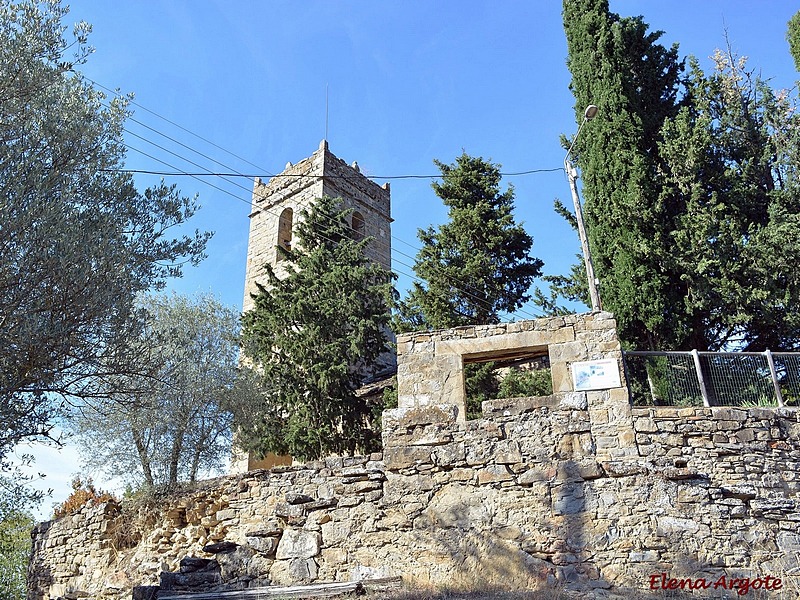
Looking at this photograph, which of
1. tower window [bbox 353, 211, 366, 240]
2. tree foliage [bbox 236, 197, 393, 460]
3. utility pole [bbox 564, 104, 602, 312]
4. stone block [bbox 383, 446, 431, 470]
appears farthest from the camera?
tower window [bbox 353, 211, 366, 240]

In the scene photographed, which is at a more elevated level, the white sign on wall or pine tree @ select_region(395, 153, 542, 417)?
pine tree @ select_region(395, 153, 542, 417)

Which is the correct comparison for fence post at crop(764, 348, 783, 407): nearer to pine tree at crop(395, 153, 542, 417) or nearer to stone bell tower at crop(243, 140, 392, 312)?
pine tree at crop(395, 153, 542, 417)

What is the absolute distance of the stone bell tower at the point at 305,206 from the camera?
23.0 m

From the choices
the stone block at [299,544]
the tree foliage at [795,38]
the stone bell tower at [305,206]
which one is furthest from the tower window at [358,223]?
the stone block at [299,544]

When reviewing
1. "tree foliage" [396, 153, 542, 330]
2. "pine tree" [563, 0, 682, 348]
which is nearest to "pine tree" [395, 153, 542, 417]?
"tree foliage" [396, 153, 542, 330]

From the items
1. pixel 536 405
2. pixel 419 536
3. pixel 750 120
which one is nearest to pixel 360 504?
pixel 419 536

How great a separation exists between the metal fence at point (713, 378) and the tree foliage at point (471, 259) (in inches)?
223

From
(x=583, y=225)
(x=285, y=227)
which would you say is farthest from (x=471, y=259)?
(x=285, y=227)

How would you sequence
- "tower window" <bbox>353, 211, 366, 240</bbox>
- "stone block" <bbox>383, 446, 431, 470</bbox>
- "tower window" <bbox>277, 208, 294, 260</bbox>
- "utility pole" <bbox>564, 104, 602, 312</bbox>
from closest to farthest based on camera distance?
"stone block" <bbox>383, 446, 431, 470</bbox> < "utility pole" <bbox>564, 104, 602, 312</bbox> < "tower window" <bbox>277, 208, 294, 260</bbox> < "tower window" <bbox>353, 211, 366, 240</bbox>

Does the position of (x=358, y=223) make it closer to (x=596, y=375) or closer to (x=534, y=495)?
(x=596, y=375)

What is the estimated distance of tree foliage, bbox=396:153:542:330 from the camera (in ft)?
46.1

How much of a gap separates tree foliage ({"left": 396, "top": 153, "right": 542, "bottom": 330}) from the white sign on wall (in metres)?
5.70

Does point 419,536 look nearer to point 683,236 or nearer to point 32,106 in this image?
point 32,106

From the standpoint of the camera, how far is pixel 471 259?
14.3 meters
